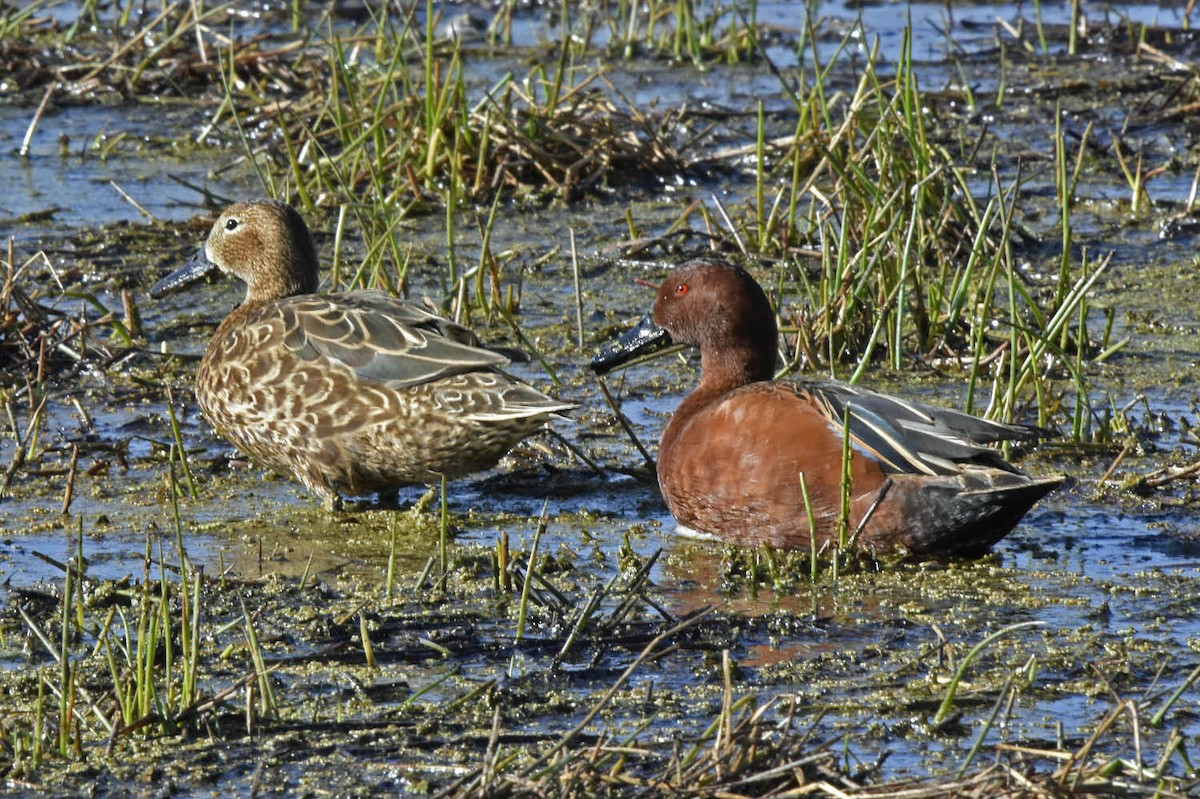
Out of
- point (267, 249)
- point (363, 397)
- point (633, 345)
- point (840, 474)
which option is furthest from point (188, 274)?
point (840, 474)

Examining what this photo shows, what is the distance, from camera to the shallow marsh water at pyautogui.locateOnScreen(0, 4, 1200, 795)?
3.68 metres

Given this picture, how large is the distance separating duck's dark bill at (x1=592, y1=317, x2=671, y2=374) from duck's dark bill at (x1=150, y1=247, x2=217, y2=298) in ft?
4.93

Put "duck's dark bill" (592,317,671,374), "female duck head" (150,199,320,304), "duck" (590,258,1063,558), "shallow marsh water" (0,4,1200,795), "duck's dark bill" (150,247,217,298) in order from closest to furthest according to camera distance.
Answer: "shallow marsh water" (0,4,1200,795) → "duck" (590,258,1063,558) → "duck's dark bill" (592,317,671,374) → "female duck head" (150,199,320,304) → "duck's dark bill" (150,247,217,298)

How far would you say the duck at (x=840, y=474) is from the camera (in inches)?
188

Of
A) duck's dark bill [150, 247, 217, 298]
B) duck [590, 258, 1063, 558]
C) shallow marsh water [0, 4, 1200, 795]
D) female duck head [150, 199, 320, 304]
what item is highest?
female duck head [150, 199, 320, 304]

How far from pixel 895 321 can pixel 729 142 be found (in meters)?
3.49

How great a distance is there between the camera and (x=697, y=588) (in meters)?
4.69

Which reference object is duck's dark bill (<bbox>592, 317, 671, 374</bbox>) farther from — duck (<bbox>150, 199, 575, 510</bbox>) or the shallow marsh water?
duck (<bbox>150, 199, 575, 510</bbox>)

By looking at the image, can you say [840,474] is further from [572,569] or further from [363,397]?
[363,397]

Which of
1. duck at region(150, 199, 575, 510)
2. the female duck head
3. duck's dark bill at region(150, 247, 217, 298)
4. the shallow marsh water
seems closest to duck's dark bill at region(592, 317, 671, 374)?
the shallow marsh water

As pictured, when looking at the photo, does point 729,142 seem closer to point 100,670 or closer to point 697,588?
point 697,588

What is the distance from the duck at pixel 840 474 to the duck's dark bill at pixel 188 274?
6.90 ft

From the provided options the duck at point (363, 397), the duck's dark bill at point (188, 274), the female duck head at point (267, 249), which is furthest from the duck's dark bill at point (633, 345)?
the duck's dark bill at point (188, 274)

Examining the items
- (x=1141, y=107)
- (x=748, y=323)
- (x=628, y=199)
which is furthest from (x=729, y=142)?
(x=748, y=323)
